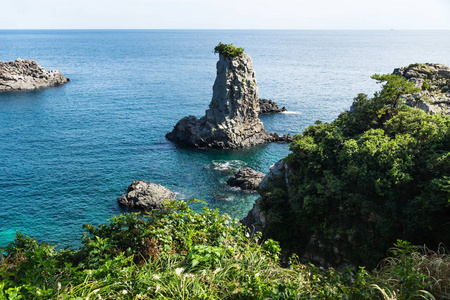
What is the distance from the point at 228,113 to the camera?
73.4 metres

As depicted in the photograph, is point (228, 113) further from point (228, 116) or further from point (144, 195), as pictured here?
point (144, 195)

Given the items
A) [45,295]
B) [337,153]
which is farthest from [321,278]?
[337,153]

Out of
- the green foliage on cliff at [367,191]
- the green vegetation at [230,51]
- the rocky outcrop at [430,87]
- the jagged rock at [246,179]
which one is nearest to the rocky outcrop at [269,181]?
the green foliage on cliff at [367,191]

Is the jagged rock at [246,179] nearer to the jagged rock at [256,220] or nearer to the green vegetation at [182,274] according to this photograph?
the jagged rock at [256,220]

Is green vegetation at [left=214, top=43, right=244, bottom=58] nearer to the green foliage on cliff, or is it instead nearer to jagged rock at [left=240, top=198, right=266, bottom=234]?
the green foliage on cliff

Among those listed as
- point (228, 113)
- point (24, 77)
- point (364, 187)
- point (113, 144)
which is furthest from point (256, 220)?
point (24, 77)

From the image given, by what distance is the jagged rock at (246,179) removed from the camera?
176ft

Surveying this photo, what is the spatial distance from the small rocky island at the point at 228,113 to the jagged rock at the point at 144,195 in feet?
75.2

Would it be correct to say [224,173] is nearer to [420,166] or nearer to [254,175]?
[254,175]

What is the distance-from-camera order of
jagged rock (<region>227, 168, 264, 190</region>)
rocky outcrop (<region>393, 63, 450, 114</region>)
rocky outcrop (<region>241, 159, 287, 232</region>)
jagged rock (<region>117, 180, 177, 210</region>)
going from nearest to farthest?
rocky outcrop (<region>241, 159, 287, 232</region>), rocky outcrop (<region>393, 63, 450, 114</region>), jagged rock (<region>117, 180, 177, 210</region>), jagged rock (<region>227, 168, 264, 190</region>)

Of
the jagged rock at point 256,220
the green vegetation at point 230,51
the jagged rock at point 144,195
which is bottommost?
the jagged rock at point 144,195

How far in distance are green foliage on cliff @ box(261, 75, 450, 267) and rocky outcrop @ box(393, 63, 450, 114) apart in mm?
3218

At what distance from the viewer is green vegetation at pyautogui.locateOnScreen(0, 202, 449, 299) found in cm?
773

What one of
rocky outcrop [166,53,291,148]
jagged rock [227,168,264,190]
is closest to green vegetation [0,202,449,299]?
jagged rock [227,168,264,190]
